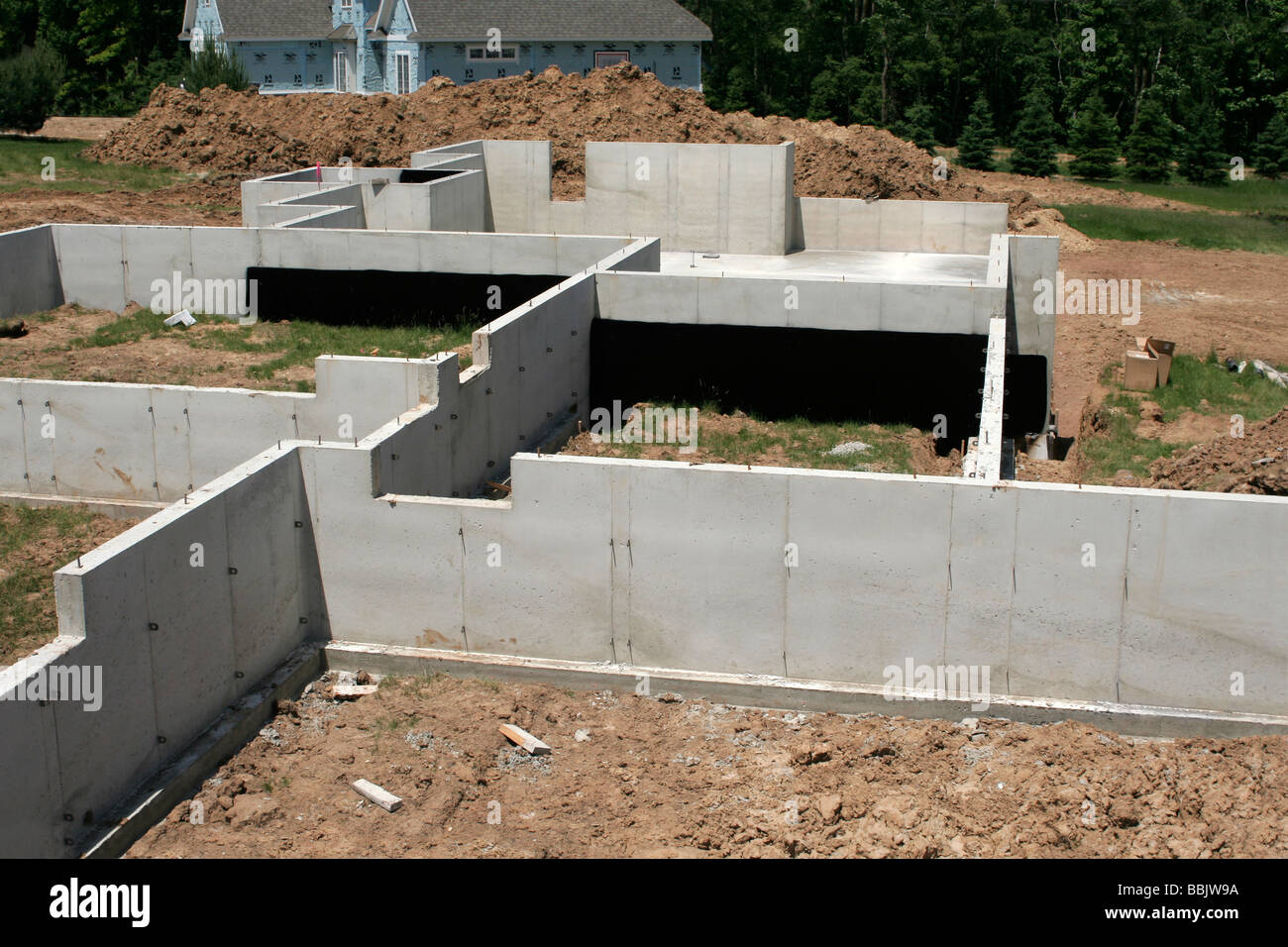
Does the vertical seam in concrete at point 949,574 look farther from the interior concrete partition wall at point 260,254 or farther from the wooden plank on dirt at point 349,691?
the interior concrete partition wall at point 260,254

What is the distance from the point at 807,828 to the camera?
9078 mm

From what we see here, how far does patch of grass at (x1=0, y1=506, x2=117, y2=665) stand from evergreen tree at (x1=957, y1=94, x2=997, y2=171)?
116 feet

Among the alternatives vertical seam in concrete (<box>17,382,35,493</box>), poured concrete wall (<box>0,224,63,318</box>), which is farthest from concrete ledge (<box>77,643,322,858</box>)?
poured concrete wall (<box>0,224,63,318</box>)

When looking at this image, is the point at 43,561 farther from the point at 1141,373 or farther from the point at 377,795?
the point at 1141,373

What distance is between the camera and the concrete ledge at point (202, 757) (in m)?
8.81

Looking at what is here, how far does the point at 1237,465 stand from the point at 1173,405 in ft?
17.7

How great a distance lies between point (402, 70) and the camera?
51.6m

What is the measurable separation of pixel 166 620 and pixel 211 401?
4.66 m

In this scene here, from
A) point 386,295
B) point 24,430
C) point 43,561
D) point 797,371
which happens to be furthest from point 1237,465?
point 24,430

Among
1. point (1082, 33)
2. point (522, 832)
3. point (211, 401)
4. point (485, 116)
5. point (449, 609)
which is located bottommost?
point (522, 832)

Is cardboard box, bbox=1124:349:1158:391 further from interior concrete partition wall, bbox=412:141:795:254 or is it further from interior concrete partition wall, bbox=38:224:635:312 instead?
interior concrete partition wall, bbox=38:224:635:312

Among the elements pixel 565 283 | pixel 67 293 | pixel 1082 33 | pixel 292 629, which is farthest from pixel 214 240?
pixel 1082 33
